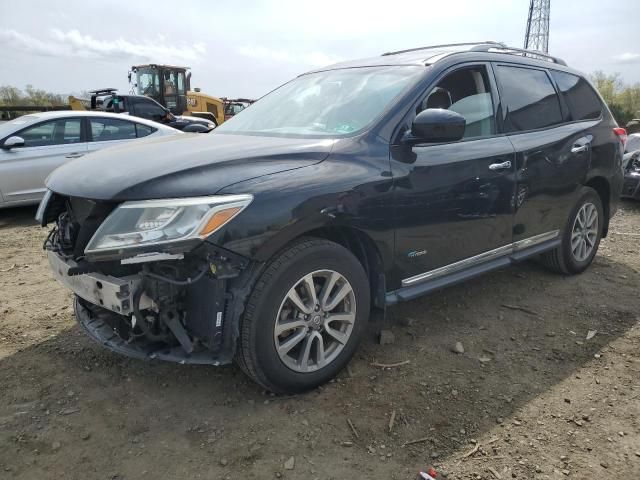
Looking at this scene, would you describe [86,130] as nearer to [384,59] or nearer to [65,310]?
[65,310]

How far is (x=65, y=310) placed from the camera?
379cm

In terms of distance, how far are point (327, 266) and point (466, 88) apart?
1.71 m

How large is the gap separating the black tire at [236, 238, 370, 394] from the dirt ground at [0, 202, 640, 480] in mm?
129

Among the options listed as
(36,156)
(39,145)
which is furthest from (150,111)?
(36,156)

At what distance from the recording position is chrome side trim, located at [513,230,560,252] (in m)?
3.82

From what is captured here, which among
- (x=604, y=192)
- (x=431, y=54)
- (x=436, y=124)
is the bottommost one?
(x=604, y=192)

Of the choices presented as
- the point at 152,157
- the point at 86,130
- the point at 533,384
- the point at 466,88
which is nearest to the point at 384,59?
the point at 466,88

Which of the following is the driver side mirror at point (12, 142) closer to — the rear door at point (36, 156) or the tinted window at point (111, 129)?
the rear door at point (36, 156)

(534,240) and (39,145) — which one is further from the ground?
(39,145)

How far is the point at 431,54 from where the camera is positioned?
11.4 ft

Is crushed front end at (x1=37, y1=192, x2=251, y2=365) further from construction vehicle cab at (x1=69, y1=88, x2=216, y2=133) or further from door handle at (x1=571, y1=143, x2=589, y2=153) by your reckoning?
construction vehicle cab at (x1=69, y1=88, x2=216, y2=133)

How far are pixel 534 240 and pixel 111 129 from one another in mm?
5999

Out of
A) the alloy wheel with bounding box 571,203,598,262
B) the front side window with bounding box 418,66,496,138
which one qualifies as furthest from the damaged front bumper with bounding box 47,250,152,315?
the alloy wheel with bounding box 571,203,598,262

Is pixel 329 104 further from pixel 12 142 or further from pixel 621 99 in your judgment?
pixel 621 99
